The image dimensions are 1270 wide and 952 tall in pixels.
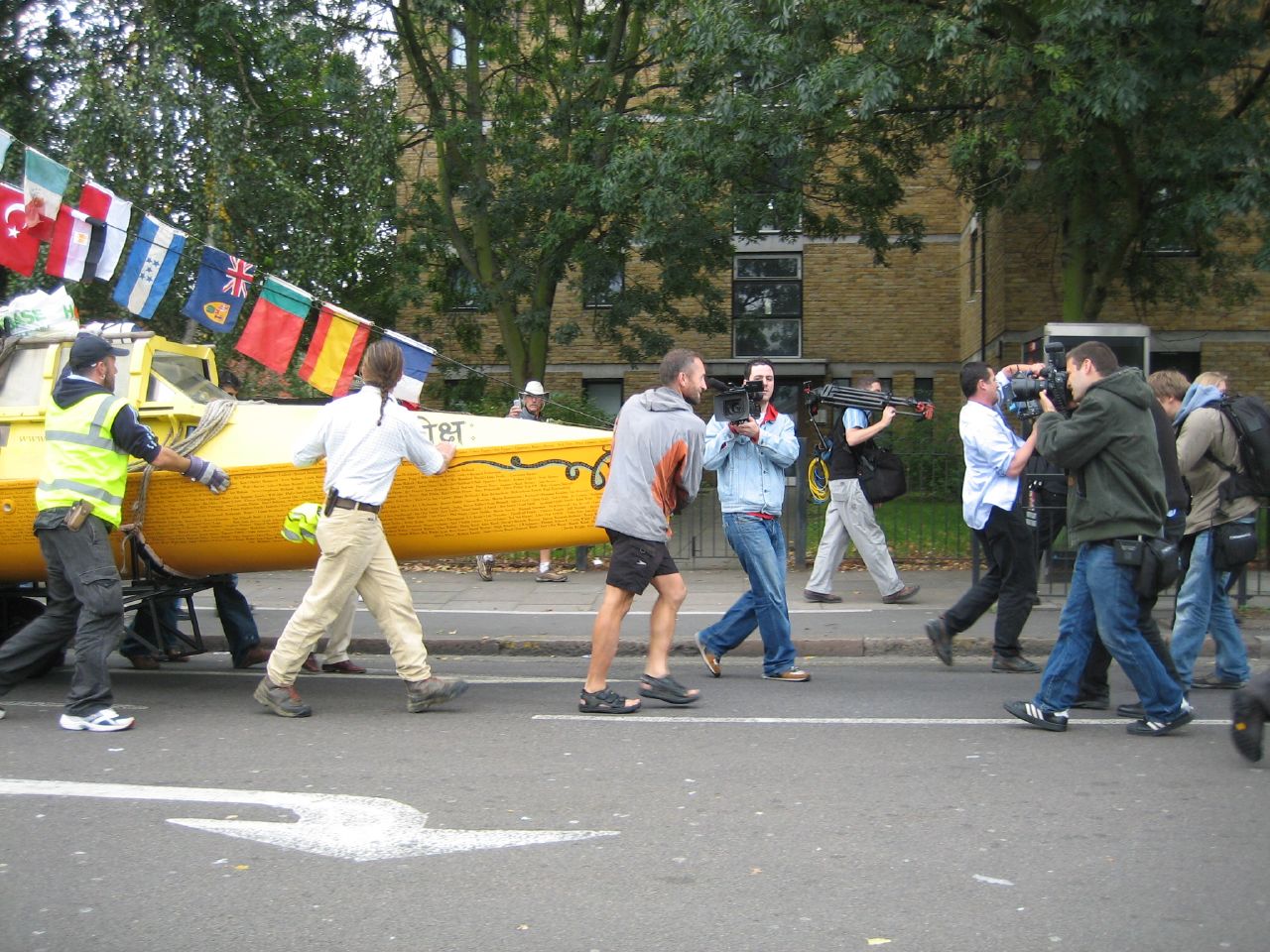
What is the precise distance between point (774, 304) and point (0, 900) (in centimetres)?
2443

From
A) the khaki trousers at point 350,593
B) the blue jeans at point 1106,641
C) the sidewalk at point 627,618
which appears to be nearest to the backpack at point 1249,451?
the blue jeans at point 1106,641

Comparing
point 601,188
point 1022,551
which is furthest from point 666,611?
point 601,188

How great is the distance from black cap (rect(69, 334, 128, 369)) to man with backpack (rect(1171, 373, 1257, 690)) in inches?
224

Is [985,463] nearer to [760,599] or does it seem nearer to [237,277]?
[760,599]

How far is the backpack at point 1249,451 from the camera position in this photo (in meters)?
7.02

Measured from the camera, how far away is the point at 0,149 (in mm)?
10047

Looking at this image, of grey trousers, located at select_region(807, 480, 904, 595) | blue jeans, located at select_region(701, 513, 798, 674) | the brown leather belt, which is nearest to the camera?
the brown leather belt

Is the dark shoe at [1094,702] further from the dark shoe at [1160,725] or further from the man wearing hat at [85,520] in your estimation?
the man wearing hat at [85,520]

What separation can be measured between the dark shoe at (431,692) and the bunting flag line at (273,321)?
470cm

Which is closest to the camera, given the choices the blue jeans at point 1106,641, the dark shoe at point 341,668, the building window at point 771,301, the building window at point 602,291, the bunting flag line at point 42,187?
the blue jeans at point 1106,641

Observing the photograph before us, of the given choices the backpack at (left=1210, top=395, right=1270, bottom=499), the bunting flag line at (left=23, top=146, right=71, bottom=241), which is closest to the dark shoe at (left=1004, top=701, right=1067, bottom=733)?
the backpack at (left=1210, top=395, right=1270, bottom=499)

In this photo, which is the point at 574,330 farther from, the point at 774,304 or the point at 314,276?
the point at 774,304

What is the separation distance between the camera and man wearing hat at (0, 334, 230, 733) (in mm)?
6258

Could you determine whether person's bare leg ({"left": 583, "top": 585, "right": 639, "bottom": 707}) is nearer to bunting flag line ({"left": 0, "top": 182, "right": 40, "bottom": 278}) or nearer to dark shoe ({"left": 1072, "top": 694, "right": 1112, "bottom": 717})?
dark shoe ({"left": 1072, "top": 694, "right": 1112, "bottom": 717})
